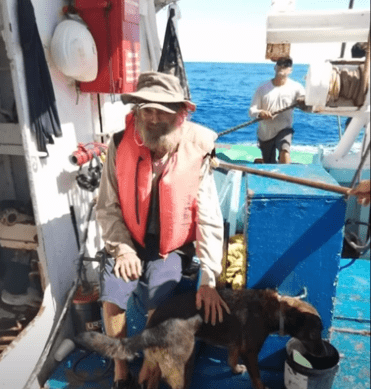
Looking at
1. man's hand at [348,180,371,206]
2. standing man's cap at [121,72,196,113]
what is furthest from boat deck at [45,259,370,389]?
standing man's cap at [121,72,196,113]

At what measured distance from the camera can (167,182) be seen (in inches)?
105

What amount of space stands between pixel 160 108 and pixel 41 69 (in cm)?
172

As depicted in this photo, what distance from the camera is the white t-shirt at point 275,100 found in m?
5.70

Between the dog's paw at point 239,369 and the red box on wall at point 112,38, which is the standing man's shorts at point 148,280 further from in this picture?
the red box on wall at point 112,38

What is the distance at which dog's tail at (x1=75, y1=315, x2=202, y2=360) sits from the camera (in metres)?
2.35

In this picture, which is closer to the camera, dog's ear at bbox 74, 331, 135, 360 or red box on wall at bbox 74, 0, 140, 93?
dog's ear at bbox 74, 331, 135, 360

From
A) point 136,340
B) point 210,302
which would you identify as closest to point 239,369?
point 210,302

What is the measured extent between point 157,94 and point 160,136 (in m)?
0.29

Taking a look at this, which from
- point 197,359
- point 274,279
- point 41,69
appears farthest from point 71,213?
point 274,279

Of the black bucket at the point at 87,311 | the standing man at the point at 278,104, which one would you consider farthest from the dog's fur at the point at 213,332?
the standing man at the point at 278,104

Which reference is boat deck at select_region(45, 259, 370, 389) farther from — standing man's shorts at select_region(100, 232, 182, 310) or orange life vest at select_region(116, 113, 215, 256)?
orange life vest at select_region(116, 113, 215, 256)

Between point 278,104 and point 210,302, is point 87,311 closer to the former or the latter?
point 210,302

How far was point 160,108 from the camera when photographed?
243 cm

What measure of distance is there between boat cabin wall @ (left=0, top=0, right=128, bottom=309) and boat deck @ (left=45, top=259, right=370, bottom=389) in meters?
0.90
